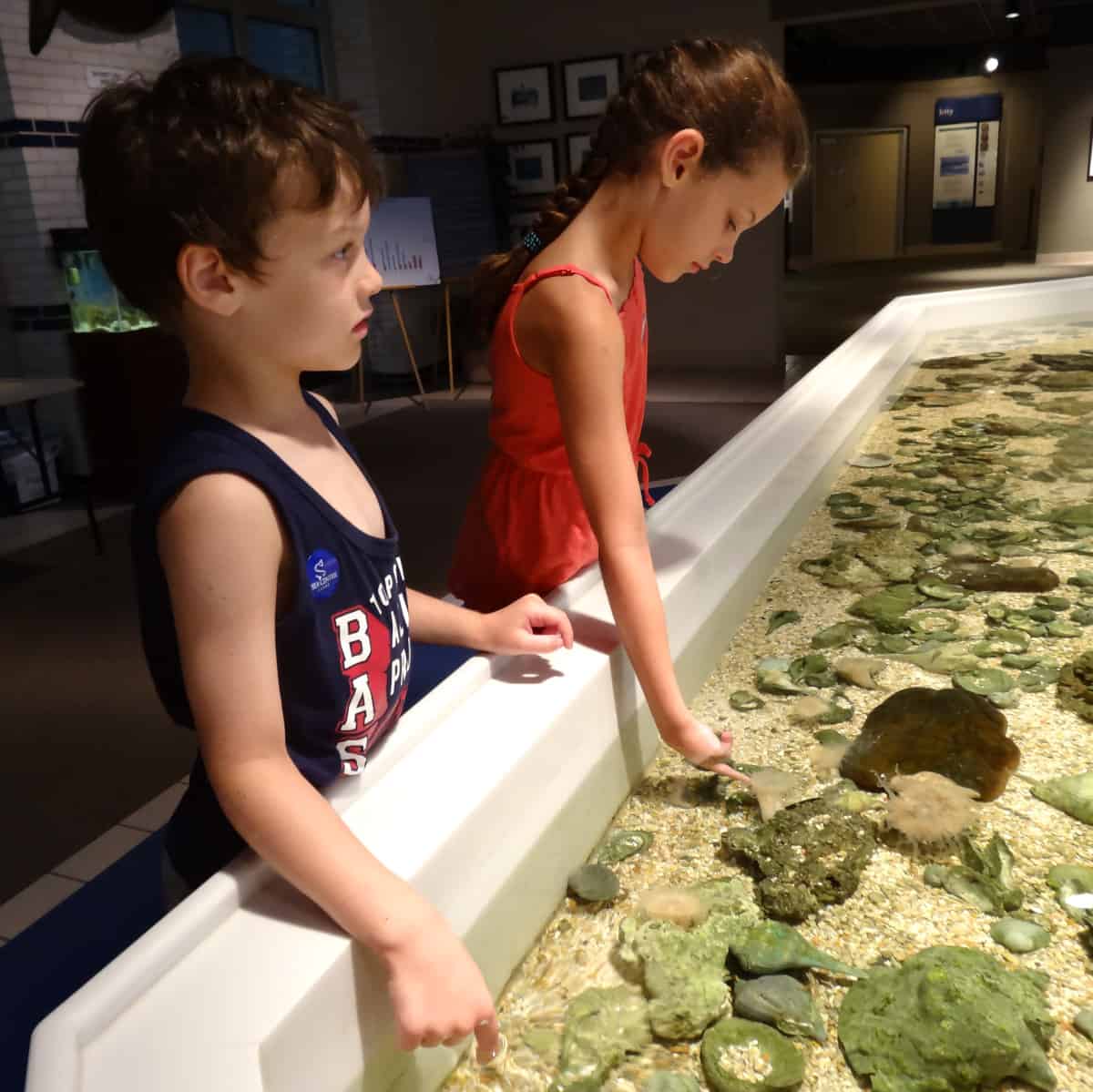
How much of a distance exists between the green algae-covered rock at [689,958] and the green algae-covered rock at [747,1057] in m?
0.02

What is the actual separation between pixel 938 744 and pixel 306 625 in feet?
1.91

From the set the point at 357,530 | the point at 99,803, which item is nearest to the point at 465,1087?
the point at 357,530

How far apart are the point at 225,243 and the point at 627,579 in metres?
0.48

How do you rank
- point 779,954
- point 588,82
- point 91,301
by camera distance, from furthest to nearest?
1. point 588,82
2. point 91,301
3. point 779,954

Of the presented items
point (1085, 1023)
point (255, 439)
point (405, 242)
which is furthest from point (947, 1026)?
point (405, 242)

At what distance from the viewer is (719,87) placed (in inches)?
42.1

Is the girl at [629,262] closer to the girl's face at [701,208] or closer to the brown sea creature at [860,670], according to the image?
the girl's face at [701,208]

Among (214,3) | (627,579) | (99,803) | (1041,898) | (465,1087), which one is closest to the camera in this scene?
(465,1087)

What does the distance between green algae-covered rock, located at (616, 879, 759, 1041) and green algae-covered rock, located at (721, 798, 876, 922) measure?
0.07ft

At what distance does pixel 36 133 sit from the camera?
538 cm

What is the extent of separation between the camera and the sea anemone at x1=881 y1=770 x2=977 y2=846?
841 mm

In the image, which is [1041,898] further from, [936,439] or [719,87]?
[936,439]

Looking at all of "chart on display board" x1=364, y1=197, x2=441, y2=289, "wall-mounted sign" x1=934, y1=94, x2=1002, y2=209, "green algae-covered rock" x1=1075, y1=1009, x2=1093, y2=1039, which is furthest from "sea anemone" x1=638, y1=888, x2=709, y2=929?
"wall-mounted sign" x1=934, y1=94, x2=1002, y2=209

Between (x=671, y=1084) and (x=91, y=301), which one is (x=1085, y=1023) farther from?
(x=91, y=301)
